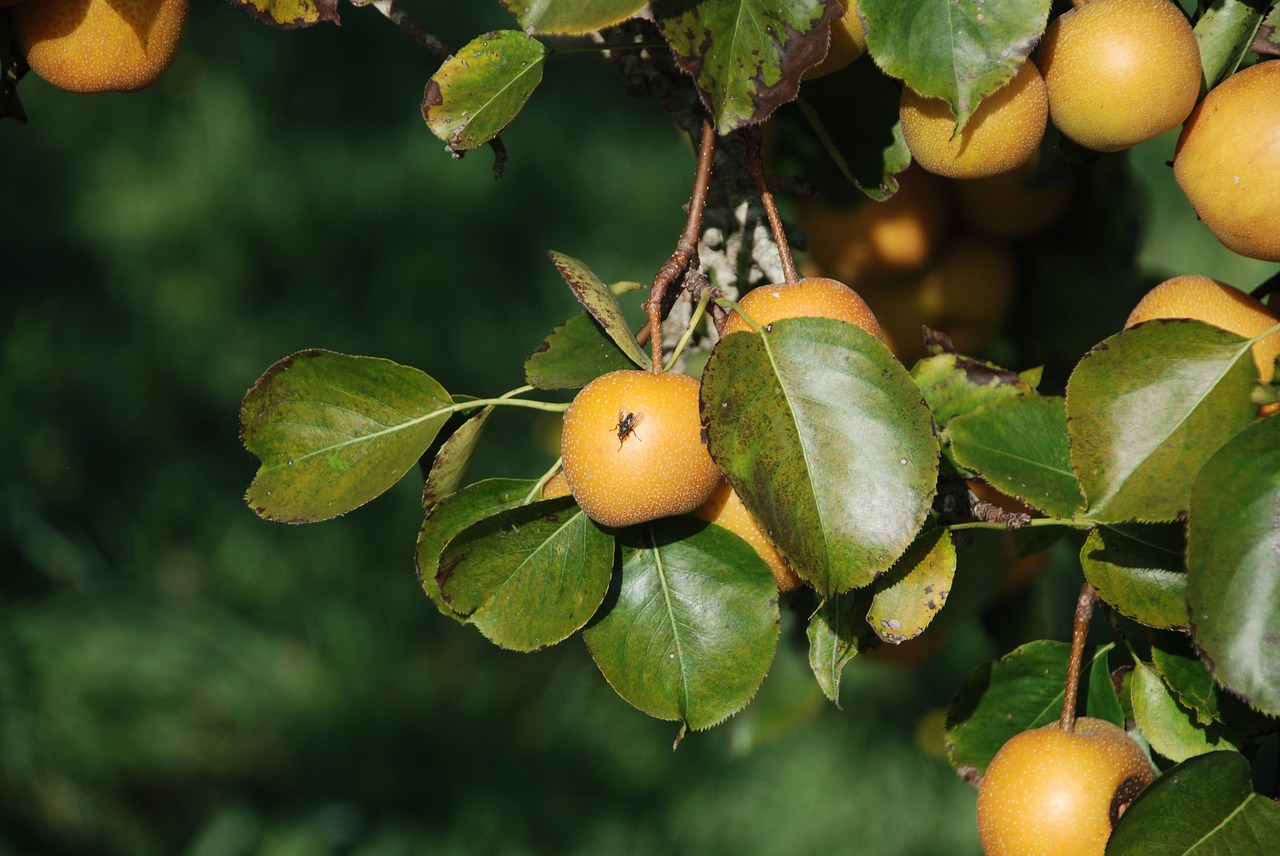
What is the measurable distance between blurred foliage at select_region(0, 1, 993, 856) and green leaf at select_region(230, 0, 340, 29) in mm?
683

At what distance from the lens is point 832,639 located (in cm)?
59

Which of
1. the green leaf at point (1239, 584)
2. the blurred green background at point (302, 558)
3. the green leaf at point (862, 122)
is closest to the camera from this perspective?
the green leaf at point (1239, 584)

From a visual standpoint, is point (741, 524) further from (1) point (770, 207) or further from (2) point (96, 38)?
(2) point (96, 38)

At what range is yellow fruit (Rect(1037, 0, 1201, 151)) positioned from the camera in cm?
58

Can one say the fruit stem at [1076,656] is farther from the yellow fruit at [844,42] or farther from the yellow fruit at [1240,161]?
the yellow fruit at [844,42]

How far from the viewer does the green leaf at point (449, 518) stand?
60 centimetres

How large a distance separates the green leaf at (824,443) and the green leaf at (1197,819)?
0.16 m

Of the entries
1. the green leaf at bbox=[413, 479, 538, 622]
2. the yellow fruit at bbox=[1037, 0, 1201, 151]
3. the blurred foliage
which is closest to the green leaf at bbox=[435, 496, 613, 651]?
the green leaf at bbox=[413, 479, 538, 622]

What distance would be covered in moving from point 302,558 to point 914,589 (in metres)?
1.46

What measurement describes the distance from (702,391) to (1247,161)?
28cm

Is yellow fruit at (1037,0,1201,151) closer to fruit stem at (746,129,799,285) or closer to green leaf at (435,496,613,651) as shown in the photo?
fruit stem at (746,129,799,285)

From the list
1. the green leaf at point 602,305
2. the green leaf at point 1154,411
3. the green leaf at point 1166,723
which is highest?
the green leaf at point 602,305

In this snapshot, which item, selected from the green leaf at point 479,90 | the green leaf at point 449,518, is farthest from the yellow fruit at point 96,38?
the green leaf at point 449,518

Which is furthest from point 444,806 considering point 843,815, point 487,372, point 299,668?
point 487,372
